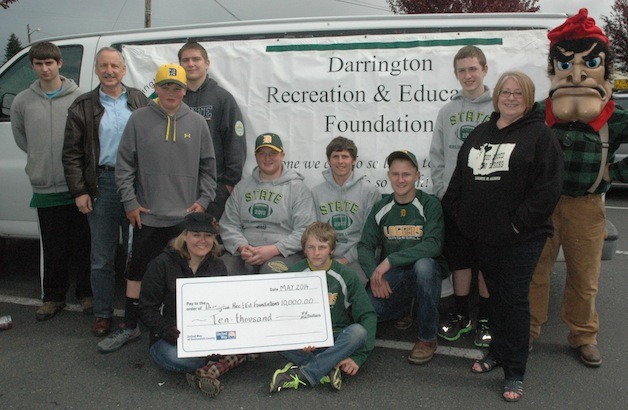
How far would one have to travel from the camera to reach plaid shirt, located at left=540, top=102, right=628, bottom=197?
134 inches

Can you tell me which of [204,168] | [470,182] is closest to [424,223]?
[470,182]

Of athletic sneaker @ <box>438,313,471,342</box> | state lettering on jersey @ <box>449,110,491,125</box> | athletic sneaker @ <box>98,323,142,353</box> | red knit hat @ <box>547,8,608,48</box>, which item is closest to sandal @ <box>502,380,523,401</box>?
athletic sneaker @ <box>438,313,471,342</box>

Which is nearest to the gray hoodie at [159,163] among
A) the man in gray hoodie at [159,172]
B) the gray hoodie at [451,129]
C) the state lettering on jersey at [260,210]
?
the man in gray hoodie at [159,172]

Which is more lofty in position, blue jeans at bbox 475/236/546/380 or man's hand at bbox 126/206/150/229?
man's hand at bbox 126/206/150/229

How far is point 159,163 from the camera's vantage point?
146 inches

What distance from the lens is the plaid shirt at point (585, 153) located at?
11.1 feet

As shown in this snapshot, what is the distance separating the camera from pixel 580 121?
3.43 meters

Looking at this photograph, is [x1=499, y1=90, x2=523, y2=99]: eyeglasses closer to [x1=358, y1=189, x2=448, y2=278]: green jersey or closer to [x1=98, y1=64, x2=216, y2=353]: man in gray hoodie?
[x1=358, y1=189, x2=448, y2=278]: green jersey

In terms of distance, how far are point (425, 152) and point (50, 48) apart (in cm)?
276

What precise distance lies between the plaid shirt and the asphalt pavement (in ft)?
3.64

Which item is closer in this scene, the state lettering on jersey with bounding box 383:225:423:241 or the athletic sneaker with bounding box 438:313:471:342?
the state lettering on jersey with bounding box 383:225:423:241

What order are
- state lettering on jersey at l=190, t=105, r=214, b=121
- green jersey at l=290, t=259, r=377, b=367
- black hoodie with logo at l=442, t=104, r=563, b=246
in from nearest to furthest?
black hoodie with logo at l=442, t=104, r=563, b=246 → green jersey at l=290, t=259, r=377, b=367 → state lettering on jersey at l=190, t=105, r=214, b=121

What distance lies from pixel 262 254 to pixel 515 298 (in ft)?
5.35

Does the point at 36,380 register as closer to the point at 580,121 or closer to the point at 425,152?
the point at 425,152
